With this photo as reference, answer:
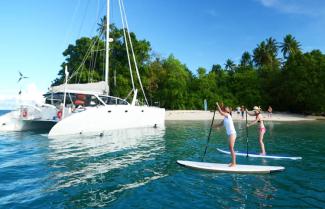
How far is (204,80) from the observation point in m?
65.9

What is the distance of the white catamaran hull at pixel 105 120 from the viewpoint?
2297 cm

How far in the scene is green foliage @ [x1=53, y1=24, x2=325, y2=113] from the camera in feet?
177

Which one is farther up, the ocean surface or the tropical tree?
the tropical tree

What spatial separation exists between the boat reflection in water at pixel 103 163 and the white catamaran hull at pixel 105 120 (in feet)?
6.14

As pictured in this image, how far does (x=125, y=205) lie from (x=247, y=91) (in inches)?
2279

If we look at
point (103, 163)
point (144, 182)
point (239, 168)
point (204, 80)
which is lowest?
point (144, 182)

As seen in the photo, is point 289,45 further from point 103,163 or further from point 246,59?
point 103,163

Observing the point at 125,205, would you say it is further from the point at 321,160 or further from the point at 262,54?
the point at 262,54

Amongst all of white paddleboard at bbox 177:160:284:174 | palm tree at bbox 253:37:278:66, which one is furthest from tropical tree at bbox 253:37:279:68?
white paddleboard at bbox 177:160:284:174

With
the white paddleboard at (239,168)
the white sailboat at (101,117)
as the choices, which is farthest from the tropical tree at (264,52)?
the white paddleboard at (239,168)

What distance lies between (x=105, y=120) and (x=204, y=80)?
43.2 meters

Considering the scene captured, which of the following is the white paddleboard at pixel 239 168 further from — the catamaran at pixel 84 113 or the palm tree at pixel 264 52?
the palm tree at pixel 264 52

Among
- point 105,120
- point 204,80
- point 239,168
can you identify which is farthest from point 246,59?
point 239,168

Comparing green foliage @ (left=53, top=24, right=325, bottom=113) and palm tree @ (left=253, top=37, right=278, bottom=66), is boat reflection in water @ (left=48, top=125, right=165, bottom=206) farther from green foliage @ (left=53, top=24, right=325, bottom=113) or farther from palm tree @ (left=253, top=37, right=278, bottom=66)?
palm tree @ (left=253, top=37, right=278, bottom=66)
